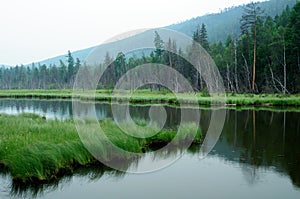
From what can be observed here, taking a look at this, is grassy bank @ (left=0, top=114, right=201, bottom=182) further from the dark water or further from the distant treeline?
the distant treeline

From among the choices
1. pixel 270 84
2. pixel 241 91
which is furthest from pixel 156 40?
pixel 270 84

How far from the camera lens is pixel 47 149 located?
10430 millimetres

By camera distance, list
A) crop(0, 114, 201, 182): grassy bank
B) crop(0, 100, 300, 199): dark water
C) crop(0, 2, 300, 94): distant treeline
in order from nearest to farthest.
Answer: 1. crop(0, 100, 300, 199): dark water
2. crop(0, 114, 201, 182): grassy bank
3. crop(0, 2, 300, 94): distant treeline

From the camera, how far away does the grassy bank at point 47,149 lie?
9.66 meters

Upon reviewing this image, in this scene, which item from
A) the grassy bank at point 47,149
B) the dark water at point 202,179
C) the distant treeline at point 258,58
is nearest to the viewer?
the dark water at point 202,179

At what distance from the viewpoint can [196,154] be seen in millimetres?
13508

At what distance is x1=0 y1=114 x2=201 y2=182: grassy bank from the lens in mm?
9664

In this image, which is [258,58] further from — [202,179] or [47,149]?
[47,149]

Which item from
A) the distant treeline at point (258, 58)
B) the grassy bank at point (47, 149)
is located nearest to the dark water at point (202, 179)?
the grassy bank at point (47, 149)

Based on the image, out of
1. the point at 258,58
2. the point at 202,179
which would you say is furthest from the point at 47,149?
the point at 258,58

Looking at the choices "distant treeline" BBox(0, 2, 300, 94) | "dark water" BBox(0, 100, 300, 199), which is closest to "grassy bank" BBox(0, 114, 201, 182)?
"dark water" BBox(0, 100, 300, 199)

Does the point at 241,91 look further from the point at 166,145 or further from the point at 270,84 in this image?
the point at 166,145

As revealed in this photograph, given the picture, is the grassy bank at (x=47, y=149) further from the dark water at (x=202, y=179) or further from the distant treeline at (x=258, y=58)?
the distant treeline at (x=258, y=58)

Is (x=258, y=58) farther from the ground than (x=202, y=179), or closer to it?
farther from the ground
